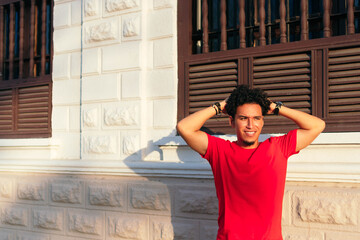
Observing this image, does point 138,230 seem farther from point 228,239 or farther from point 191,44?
point 191,44

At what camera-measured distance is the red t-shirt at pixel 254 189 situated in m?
3.04

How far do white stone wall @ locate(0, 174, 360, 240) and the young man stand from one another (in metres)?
1.04

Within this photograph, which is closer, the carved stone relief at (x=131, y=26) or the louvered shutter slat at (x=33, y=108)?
the carved stone relief at (x=131, y=26)

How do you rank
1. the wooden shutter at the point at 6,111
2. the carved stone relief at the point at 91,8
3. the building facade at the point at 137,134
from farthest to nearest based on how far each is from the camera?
1. the wooden shutter at the point at 6,111
2. the carved stone relief at the point at 91,8
3. the building facade at the point at 137,134

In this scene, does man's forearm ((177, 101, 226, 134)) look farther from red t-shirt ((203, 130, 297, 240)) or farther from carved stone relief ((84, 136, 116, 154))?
carved stone relief ((84, 136, 116, 154))

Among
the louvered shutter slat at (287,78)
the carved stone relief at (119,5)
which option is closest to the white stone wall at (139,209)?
the louvered shutter slat at (287,78)

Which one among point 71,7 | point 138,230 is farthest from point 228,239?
point 71,7

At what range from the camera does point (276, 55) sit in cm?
460

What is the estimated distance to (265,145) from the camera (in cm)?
312

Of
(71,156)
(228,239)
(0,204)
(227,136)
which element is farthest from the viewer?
(0,204)

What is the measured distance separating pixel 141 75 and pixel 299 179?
2.34 m

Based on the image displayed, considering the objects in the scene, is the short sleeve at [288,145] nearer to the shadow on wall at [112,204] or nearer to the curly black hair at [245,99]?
the curly black hair at [245,99]

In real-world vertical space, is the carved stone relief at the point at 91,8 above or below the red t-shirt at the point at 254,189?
above

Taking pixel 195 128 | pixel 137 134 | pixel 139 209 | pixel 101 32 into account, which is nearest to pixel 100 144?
pixel 137 134
